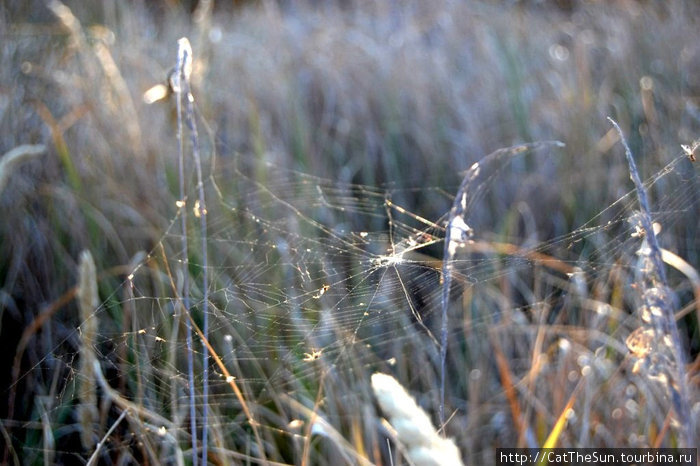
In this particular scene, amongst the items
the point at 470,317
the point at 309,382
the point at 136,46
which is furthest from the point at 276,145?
the point at 309,382

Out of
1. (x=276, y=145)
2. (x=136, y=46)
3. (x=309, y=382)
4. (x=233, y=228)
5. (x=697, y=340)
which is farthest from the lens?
(x=136, y=46)

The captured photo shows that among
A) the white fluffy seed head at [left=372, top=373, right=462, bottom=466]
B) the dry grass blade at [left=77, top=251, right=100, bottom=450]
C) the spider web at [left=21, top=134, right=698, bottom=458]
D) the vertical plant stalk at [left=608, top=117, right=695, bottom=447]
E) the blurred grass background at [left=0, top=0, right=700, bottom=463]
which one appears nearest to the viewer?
the white fluffy seed head at [left=372, top=373, right=462, bottom=466]

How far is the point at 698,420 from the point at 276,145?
4.87 ft

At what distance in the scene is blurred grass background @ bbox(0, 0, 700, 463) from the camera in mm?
1464

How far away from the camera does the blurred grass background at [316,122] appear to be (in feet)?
4.80

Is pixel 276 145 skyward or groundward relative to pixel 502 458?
skyward

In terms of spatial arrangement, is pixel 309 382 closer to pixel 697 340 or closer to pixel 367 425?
pixel 367 425

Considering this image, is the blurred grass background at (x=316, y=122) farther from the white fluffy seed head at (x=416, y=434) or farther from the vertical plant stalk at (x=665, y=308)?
the white fluffy seed head at (x=416, y=434)

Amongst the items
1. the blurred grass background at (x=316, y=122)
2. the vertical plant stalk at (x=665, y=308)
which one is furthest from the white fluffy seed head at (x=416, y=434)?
the blurred grass background at (x=316, y=122)

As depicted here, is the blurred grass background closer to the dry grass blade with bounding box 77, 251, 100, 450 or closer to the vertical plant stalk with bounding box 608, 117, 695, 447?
the dry grass blade with bounding box 77, 251, 100, 450

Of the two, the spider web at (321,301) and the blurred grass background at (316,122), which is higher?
the blurred grass background at (316,122)

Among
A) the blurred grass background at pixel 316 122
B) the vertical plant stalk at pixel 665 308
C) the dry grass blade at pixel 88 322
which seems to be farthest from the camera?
the blurred grass background at pixel 316 122

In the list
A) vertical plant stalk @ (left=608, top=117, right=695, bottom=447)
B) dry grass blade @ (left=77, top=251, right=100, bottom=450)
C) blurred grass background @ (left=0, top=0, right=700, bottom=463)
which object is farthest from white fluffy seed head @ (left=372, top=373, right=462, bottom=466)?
blurred grass background @ (left=0, top=0, right=700, bottom=463)

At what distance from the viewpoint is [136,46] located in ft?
8.36
